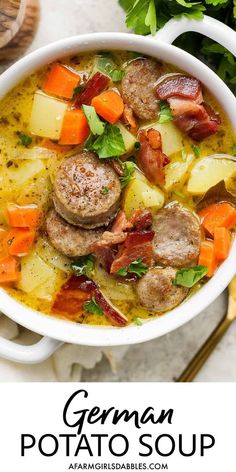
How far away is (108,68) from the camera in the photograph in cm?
302

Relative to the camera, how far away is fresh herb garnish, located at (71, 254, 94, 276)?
3.10 meters

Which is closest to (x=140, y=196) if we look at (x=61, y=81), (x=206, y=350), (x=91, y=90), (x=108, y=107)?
(x=108, y=107)

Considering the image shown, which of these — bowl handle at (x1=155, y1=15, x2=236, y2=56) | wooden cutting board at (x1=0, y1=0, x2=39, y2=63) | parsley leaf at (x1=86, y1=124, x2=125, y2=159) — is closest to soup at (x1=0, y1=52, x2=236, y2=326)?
parsley leaf at (x1=86, y1=124, x2=125, y2=159)

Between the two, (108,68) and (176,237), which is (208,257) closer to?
(176,237)

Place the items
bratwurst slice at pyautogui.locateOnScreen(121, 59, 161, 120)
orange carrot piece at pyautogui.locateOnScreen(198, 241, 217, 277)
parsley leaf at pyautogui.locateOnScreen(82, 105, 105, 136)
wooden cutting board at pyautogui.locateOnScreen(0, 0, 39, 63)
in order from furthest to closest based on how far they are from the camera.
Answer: wooden cutting board at pyautogui.locateOnScreen(0, 0, 39, 63) → orange carrot piece at pyautogui.locateOnScreen(198, 241, 217, 277) → bratwurst slice at pyautogui.locateOnScreen(121, 59, 161, 120) → parsley leaf at pyautogui.locateOnScreen(82, 105, 105, 136)

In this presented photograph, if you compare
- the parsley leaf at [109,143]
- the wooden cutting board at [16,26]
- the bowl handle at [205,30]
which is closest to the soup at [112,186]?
the parsley leaf at [109,143]

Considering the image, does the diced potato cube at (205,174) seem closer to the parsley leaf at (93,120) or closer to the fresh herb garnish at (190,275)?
the fresh herb garnish at (190,275)

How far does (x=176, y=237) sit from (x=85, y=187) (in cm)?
51

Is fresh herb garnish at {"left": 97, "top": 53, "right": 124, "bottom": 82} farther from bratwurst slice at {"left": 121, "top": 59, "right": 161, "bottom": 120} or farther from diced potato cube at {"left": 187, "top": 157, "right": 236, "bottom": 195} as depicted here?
diced potato cube at {"left": 187, "top": 157, "right": 236, "bottom": 195}

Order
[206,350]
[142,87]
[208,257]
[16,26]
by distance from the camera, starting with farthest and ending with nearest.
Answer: [206,350]
[16,26]
[208,257]
[142,87]

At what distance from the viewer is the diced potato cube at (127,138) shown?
2.97m

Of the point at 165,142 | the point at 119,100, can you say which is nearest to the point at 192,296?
the point at 165,142

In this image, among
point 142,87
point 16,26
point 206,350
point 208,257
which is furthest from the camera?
point 206,350

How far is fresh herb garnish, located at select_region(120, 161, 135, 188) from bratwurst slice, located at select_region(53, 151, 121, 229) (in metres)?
0.04
